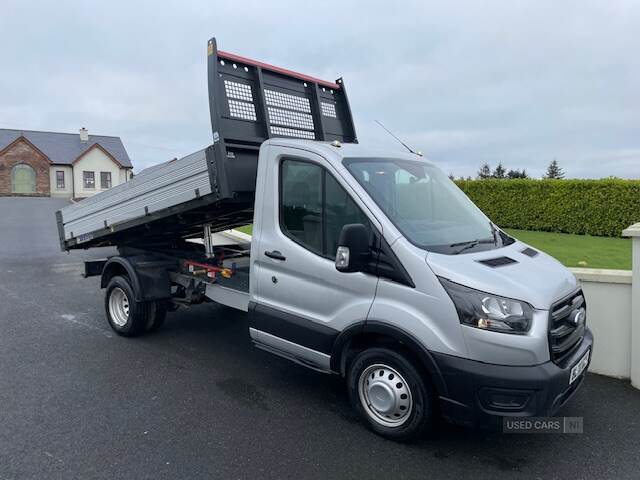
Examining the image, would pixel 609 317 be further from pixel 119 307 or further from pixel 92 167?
pixel 92 167

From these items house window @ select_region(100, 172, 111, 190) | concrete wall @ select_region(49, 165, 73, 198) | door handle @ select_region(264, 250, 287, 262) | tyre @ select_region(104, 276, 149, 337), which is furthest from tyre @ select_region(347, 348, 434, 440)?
concrete wall @ select_region(49, 165, 73, 198)

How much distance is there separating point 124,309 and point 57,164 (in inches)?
1898

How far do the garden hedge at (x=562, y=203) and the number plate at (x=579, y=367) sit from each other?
38.6ft

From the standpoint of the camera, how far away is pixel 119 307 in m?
6.27

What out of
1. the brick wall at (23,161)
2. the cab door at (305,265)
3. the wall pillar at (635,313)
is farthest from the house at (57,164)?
the wall pillar at (635,313)

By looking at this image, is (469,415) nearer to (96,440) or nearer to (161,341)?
(96,440)

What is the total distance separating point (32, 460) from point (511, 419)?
329cm

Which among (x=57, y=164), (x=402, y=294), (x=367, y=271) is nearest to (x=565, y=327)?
(x=402, y=294)

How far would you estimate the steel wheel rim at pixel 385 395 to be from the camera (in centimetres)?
360

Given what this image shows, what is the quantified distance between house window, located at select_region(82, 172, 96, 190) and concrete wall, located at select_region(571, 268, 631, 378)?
166 ft

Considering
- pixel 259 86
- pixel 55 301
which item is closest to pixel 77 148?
pixel 55 301

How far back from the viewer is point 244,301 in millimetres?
4879

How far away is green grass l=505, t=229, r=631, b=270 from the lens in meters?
9.31

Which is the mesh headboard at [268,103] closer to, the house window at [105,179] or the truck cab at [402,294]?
the truck cab at [402,294]
